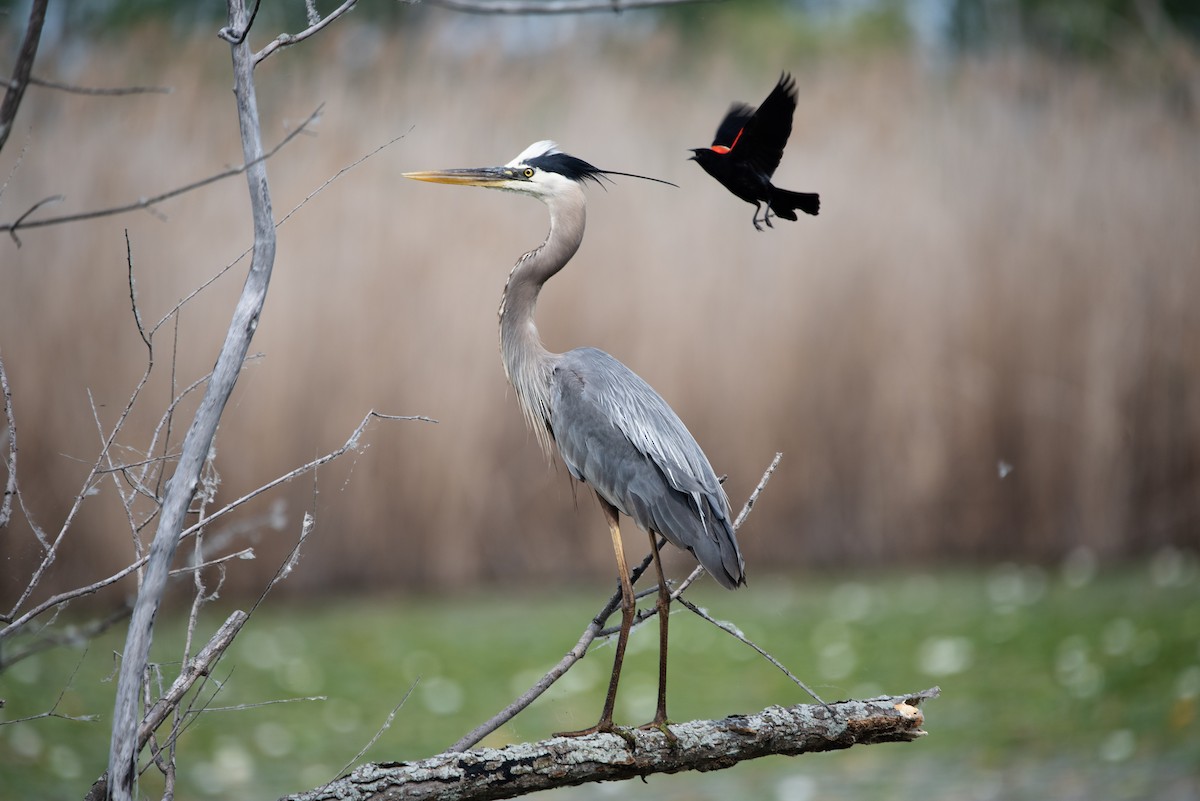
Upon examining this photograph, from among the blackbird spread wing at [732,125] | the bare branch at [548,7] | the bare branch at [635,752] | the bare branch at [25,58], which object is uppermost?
the blackbird spread wing at [732,125]

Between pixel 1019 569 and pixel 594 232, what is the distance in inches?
104

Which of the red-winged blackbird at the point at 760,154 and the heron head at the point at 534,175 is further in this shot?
the heron head at the point at 534,175

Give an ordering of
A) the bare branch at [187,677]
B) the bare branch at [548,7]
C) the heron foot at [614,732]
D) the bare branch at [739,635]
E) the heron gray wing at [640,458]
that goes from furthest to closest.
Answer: the heron gray wing at [640,458], the heron foot at [614,732], the bare branch at [739,635], the bare branch at [187,677], the bare branch at [548,7]

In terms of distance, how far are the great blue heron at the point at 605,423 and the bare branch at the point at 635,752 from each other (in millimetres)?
293

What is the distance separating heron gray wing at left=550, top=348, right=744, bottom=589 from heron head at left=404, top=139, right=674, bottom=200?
1.21 ft

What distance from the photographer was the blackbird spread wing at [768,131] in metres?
1.86

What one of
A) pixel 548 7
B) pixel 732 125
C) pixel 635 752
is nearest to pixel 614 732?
pixel 635 752

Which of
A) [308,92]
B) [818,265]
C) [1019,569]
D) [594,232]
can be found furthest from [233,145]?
[1019,569]

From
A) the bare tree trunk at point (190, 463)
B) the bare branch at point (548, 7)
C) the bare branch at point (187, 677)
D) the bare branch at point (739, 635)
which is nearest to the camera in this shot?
the bare branch at point (548, 7)

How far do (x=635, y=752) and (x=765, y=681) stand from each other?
313 centimetres

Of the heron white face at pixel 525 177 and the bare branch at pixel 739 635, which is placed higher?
the heron white face at pixel 525 177

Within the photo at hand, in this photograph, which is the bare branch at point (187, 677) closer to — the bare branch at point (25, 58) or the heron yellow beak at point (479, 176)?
the bare branch at point (25, 58)

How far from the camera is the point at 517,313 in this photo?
8.43ft

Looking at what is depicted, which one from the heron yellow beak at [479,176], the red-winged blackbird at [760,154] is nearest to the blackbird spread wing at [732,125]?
the red-winged blackbird at [760,154]
